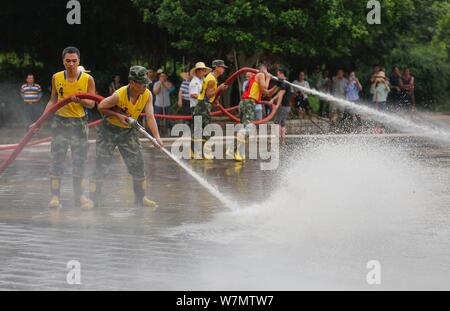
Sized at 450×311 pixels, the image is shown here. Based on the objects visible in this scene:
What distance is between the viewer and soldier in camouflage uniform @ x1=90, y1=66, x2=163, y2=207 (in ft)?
33.4

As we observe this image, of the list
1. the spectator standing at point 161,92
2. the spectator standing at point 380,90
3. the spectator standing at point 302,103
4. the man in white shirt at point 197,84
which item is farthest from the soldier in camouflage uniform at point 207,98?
the spectator standing at point 302,103

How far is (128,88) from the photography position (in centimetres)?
1030

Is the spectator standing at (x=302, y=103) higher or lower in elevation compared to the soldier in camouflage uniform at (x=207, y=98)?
lower

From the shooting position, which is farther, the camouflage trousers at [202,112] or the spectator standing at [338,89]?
the spectator standing at [338,89]

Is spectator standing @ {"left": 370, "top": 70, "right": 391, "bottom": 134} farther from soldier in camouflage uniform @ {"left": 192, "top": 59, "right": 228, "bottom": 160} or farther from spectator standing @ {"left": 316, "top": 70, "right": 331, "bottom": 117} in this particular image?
soldier in camouflage uniform @ {"left": 192, "top": 59, "right": 228, "bottom": 160}

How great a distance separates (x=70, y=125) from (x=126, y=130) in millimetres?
635

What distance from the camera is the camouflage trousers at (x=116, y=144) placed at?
10.5m

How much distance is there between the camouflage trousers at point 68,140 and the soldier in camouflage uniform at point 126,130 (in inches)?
8.7

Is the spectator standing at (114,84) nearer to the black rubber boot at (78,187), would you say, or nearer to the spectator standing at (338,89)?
the spectator standing at (338,89)

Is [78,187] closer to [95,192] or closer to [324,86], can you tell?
[95,192]

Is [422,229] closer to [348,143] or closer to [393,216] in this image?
[393,216]

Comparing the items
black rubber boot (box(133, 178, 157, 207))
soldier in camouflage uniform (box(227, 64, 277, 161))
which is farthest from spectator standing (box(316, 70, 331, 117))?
black rubber boot (box(133, 178, 157, 207))

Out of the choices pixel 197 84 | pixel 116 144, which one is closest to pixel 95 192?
pixel 116 144
